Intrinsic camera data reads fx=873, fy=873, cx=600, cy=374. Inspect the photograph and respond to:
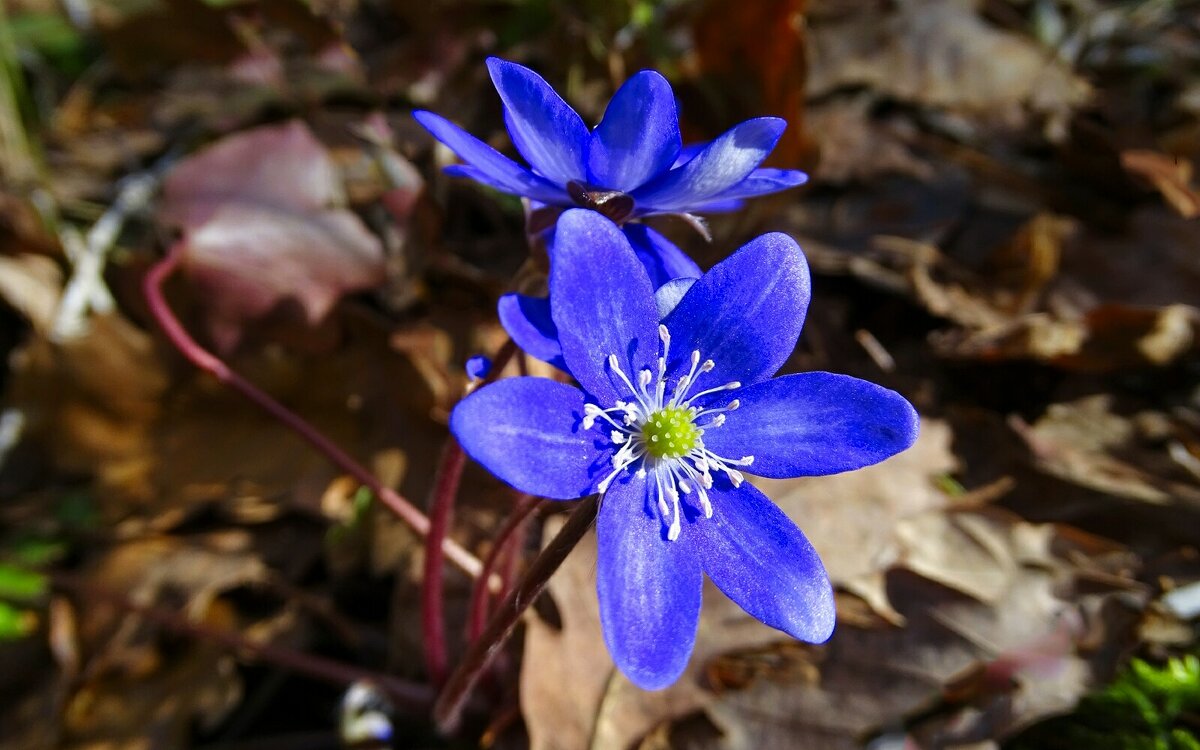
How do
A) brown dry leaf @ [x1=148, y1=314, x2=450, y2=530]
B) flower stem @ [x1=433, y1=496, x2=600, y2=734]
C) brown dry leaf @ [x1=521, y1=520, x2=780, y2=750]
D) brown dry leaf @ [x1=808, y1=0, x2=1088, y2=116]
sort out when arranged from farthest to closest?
brown dry leaf @ [x1=808, y1=0, x2=1088, y2=116] → brown dry leaf @ [x1=148, y1=314, x2=450, y2=530] → brown dry leaf @ [x1=521, y1=520, x2=780, y2=750] → flower stem @ [x1=433, y1=496, x2=600, y2=734]

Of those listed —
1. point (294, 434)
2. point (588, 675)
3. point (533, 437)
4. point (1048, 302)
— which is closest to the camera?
point (533, 437)

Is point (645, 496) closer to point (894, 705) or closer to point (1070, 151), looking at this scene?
point (894, 705)

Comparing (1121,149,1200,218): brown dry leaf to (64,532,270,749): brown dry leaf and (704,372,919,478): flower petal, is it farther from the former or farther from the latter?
(64,532,270,749): brown dry leaf

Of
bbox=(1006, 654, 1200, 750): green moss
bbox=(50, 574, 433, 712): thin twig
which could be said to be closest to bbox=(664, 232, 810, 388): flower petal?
bbox=(50, 574, 433, 712): thin twig

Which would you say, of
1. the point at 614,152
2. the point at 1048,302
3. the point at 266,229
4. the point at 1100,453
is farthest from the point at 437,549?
the point at 1048,302

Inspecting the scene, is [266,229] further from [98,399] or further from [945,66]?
[945,66]

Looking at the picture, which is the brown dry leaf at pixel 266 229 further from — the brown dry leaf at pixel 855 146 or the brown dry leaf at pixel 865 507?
the brown dry leaf at pixel 855 146
